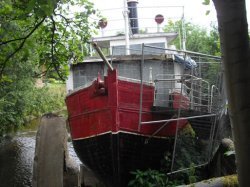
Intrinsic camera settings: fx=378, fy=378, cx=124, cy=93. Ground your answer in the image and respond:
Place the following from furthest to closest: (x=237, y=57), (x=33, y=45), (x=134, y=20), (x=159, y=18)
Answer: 1. (x=134, y=20)
2. (x=159, y=18)
3. (x=33, y=45)
4. (x=237, y=57)

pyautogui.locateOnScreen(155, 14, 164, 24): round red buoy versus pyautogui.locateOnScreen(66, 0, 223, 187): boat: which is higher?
pyautogui.locateOnScreen(155, 14, 164, 24): round red buoy

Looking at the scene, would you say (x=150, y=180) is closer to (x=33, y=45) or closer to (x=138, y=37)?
(x=33, y=45)

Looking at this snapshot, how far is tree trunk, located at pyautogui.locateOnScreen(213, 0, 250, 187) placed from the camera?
139 cm

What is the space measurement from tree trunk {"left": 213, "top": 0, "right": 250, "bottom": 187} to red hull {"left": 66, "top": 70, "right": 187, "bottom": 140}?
21.5ft

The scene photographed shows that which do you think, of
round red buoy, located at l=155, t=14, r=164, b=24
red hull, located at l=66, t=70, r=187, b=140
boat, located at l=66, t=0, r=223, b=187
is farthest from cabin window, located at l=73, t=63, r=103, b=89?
round red buoy, located at l=155, t=14, r=164, b=24

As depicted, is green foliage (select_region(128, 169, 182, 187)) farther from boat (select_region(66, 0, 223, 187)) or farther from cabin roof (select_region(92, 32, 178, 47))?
cabin roof (select_region(92, 32, 178, 47))

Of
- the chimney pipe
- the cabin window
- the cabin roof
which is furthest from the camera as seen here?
the chimney pipe

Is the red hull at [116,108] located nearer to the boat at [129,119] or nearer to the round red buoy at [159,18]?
the boat at [129,119]

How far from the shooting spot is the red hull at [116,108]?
8.02 meters

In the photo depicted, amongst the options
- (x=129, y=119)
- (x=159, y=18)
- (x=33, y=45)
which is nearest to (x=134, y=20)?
(x=159, y=18)

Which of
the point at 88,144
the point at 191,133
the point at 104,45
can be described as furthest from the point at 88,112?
the point at 104,45

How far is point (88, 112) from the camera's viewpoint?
28.8ft

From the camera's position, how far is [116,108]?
7988mm

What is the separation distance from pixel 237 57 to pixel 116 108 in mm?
6635
